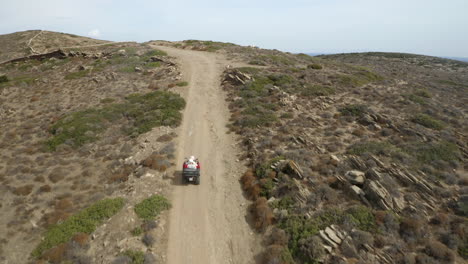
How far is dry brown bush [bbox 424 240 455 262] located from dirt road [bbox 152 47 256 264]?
9600 mm

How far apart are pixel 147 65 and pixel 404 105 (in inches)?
1859

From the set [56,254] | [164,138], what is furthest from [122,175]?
[56,254]

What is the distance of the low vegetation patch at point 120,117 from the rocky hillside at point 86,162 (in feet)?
0.41

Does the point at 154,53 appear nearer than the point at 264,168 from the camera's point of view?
No

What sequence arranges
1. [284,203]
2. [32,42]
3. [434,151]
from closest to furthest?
1. [284,203]
2. [434,151]
3. [32,42]

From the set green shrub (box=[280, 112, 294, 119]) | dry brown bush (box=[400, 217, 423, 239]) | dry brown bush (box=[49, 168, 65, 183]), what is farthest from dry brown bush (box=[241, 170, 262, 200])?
dry brown bush (box=[49, 168, 65, 183])

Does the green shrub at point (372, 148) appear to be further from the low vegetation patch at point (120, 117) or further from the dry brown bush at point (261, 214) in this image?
the low vegetation patch at point (120, 117)

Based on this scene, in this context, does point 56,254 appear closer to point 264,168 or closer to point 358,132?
point 264,168

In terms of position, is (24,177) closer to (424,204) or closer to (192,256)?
(192,256)

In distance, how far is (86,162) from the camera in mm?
21750

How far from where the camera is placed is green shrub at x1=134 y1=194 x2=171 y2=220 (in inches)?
600

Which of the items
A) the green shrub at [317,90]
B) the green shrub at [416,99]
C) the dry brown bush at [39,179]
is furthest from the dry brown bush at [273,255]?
the green shrub at [416,99]

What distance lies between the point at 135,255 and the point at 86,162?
524 inches

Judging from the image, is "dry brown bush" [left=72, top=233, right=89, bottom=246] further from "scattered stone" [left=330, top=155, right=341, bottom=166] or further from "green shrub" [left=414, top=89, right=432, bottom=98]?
"green shrub" [left=414, top=89, right=432, bottom=98]
